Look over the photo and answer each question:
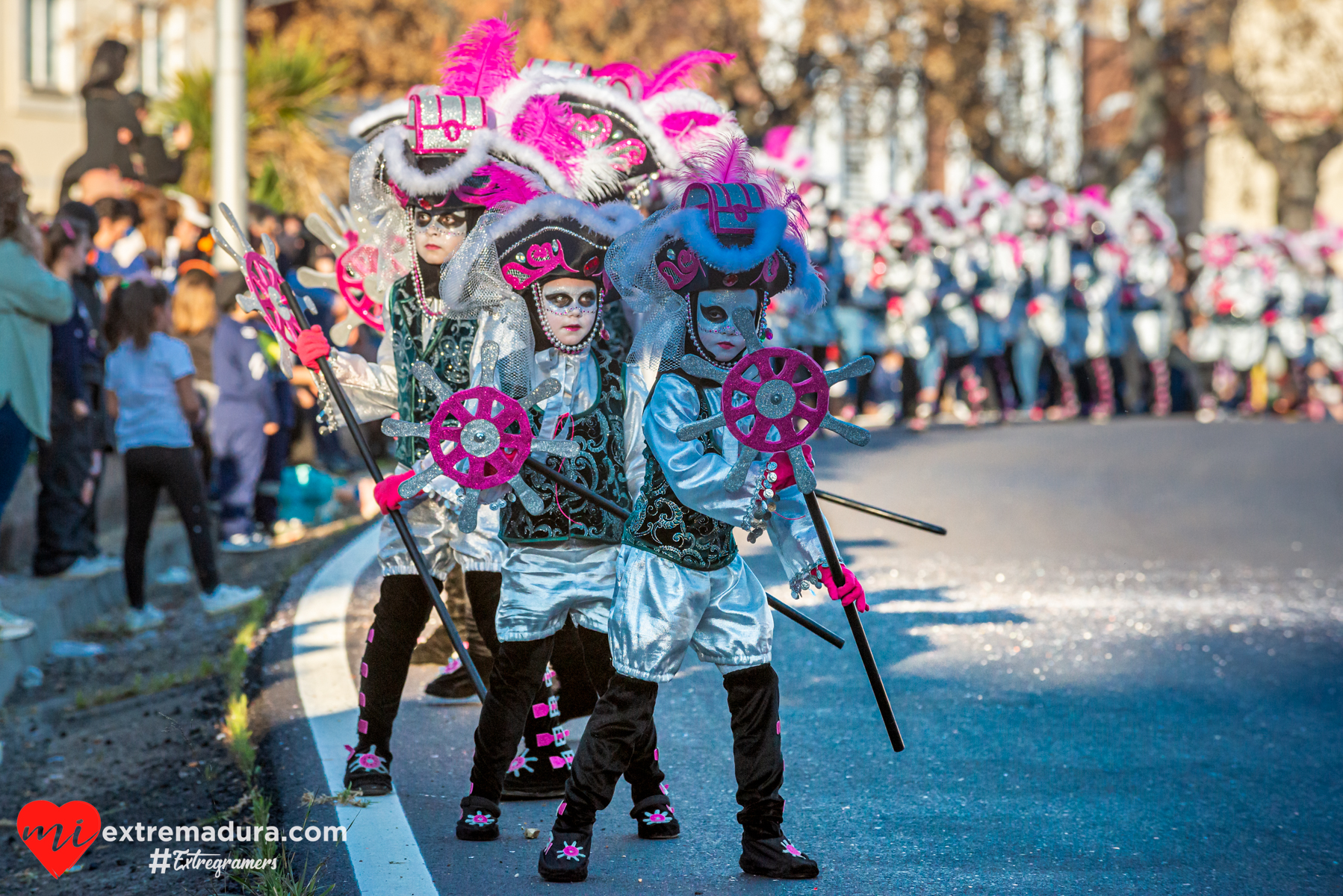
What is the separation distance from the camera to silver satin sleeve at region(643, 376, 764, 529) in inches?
159

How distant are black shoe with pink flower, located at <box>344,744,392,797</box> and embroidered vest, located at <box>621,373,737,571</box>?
45.5 inches

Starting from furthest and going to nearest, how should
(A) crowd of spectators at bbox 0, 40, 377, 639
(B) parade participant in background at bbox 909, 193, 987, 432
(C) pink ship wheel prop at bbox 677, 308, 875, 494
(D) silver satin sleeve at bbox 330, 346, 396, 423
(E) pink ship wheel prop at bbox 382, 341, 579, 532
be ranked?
1. (B) parade participant in background at bbox 909, 193, 987, 432
2. (A) crowd of spectators at bbox 0, 40, 377, 639
3. (D) silver satin sleeve at bbox 330, 346, 396, 423
4. (E) pink ship wheel prop at bbox 382, 341, 579, 532
5. (C) pink ship wheel prop at bbox 677, 308, 875, 494

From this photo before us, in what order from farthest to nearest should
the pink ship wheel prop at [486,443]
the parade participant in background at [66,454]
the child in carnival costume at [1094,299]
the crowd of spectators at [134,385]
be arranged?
the child in carnival costume at [1094,299] → the parade participant in background at [66,454] → the crowd of spectators at [134,385] → the pink ship wheel prop at [486,443]

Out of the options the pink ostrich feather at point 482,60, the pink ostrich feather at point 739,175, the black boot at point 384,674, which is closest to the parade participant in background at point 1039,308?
the pink ostrich feather at point 482,60

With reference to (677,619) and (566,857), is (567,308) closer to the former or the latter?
(677,619)

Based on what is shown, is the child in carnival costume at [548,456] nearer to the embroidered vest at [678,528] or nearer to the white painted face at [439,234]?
the embroidered vest at [678,528]

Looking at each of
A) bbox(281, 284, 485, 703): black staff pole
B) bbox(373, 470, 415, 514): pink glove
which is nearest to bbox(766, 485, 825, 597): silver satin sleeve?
bbox(281, 284, 485, 703): black staff pole

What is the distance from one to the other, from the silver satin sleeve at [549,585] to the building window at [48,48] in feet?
64.7

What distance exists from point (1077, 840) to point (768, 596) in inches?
43.0

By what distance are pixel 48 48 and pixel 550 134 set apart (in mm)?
19399

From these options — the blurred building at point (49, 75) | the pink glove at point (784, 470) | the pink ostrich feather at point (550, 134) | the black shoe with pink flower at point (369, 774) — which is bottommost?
the black shoe with pink flower at point (369, 774)

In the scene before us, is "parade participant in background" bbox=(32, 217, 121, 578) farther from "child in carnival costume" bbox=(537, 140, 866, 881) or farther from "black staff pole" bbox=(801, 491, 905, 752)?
"black staff pole" bbox=(801, 491, 905, 752)

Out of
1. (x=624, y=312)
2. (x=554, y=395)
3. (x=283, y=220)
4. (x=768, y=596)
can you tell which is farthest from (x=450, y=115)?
(x=283, y=220)

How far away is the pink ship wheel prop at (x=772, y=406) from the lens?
391 centimetres
